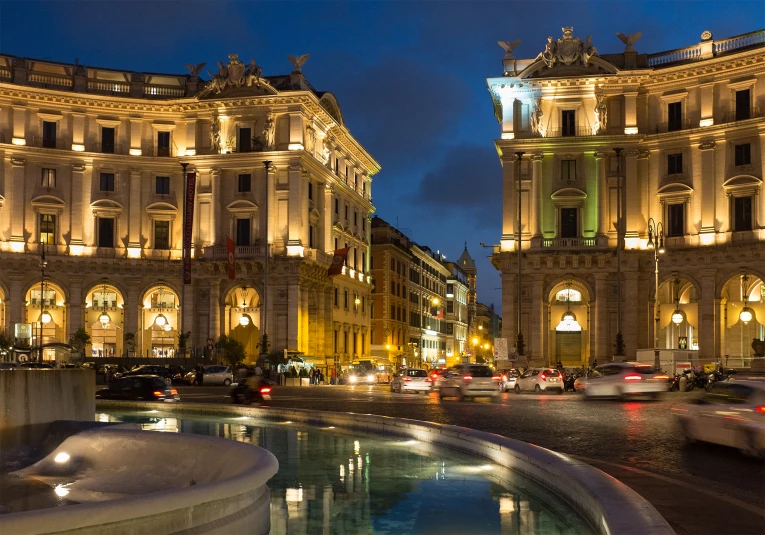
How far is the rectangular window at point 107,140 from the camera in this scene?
66875mm

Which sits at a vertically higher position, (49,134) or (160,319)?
(49,134)

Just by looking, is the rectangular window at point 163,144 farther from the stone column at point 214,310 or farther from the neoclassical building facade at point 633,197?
the neoclassical building facade at point 633,197

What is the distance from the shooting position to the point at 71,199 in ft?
215

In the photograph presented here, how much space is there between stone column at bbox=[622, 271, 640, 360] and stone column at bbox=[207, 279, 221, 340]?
93.0ft

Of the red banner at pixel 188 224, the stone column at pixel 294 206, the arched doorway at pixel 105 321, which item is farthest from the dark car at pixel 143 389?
the arched doorway at pixel 105 321

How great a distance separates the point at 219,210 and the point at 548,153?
79.2 ft

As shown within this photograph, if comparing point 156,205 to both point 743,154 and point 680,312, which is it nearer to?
point 680,312

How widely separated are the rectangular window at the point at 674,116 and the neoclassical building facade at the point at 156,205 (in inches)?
981

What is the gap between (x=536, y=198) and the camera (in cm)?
5928

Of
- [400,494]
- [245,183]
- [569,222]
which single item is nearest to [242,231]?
[245,183]

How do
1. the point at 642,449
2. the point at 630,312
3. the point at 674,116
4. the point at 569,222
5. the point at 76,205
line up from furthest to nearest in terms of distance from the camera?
the point at 76,205, the point at 569,222, the point at 674,116, the point at 630,312, the point at 642,449

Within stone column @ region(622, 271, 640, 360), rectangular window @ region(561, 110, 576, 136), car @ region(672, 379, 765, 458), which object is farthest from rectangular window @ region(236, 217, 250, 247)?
car @ region(672, 379, 765, 458)

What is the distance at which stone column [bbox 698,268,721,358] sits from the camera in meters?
55.4

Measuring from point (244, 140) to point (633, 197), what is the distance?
1109 inches
